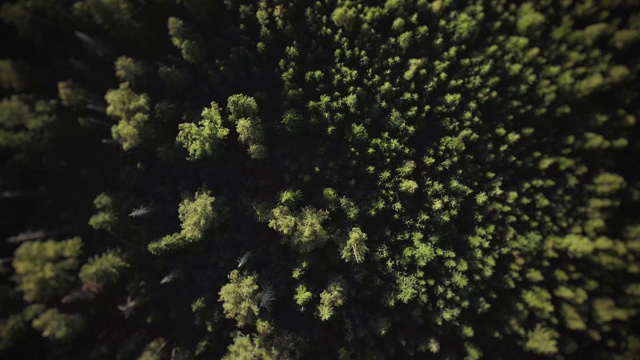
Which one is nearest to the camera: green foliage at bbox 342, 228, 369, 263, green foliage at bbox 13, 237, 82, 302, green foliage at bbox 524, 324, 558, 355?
green foliage at bbox 524, 324, 558, 355

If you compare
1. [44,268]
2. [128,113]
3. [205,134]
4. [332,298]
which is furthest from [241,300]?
[128,113]

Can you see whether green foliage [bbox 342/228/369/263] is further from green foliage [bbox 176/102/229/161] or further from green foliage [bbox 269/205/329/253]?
green foliage [bbox 176/102/229/161]

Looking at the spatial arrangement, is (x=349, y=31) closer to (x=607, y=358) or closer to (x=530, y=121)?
(x=530, y=121)

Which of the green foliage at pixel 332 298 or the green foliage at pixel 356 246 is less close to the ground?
the green foliage at pixel 356 246

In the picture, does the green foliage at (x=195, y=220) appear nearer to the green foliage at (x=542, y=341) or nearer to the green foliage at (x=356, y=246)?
the green foliage at (x=356, y=246)

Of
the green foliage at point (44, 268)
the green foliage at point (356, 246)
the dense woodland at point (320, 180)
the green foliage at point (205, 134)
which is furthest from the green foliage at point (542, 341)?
the green foliage at point (44, 268)

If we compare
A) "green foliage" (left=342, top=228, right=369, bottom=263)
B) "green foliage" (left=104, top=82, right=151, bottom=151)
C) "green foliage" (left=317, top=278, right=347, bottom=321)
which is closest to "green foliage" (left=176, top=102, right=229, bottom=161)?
"green foliage" (left=104, top=82, right=151, bottom=151)
